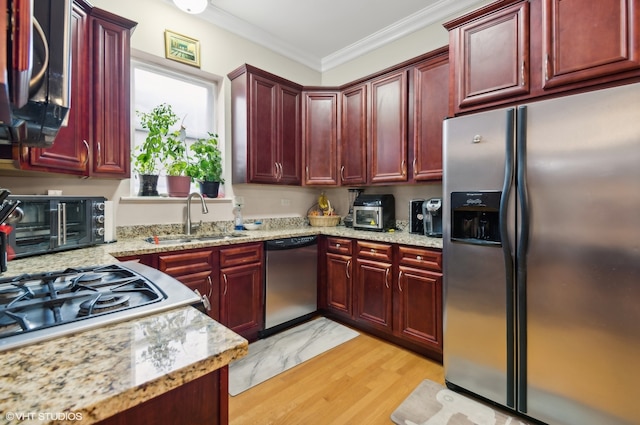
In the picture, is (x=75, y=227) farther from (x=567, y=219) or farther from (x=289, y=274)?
(x=567, y=219)

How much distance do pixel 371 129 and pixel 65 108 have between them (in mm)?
2550

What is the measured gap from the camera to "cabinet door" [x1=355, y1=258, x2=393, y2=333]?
253 cm

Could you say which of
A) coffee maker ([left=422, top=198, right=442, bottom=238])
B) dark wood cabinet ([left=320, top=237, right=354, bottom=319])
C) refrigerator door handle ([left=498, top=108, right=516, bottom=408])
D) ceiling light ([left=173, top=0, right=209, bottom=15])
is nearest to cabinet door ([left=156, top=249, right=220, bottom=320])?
dark wood cabinet ([left=320, top=237, right=354, bottom=319])

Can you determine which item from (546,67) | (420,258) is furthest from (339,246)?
(546,67)

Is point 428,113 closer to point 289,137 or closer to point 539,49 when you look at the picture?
point 539,49

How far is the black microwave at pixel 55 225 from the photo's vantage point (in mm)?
1545

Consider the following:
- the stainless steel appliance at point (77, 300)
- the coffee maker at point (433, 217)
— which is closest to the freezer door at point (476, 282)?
the coffee maker at point (433, 217)

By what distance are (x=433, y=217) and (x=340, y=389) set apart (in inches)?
57.5

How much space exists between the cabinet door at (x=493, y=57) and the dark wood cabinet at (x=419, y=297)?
3.64 ft

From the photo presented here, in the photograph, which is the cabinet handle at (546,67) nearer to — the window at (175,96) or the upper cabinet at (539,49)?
the upper cabinet at (539,49)

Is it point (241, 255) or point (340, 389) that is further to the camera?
point (241, 255)

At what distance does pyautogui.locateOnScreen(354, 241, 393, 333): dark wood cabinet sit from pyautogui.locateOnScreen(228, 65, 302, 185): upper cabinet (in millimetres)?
1153

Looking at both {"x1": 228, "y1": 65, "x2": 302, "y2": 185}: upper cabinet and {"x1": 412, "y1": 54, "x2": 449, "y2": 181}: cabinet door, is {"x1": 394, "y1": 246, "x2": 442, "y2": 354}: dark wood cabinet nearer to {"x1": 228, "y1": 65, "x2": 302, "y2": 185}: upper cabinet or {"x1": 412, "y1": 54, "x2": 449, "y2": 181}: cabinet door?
{"x1": 412, "y1": 54, "x2": 449, "y2": 181}: cabinet door

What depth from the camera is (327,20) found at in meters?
2.99
